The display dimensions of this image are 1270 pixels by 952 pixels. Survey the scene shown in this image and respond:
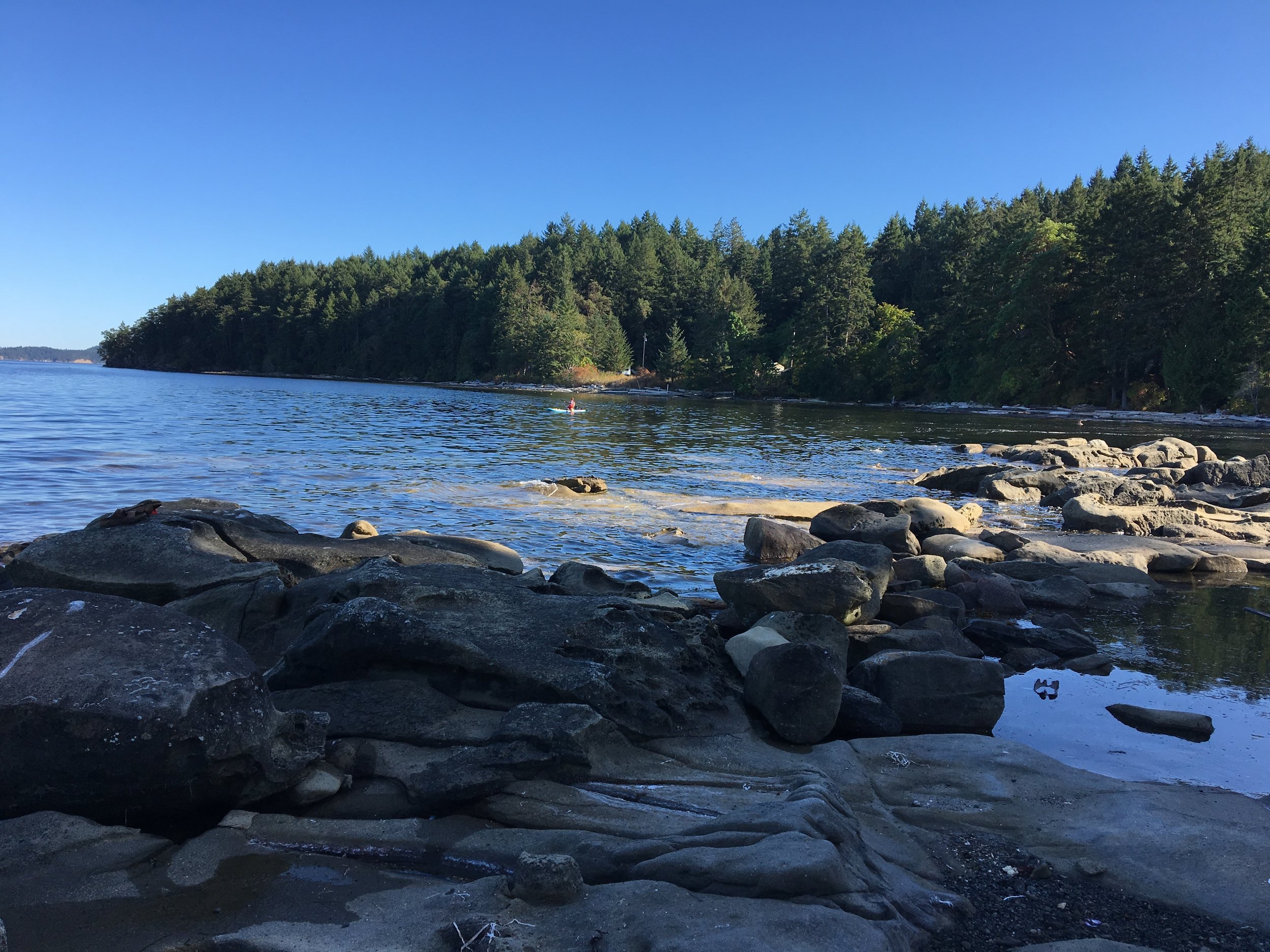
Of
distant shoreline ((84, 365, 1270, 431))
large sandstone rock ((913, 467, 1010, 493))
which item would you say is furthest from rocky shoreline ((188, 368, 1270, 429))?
large sandstone rock ((913, 467, 1010, 493))

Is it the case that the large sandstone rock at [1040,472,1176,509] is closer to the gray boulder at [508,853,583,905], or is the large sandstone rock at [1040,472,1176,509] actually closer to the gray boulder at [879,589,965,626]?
the gray boulder at [879,589,965,626]

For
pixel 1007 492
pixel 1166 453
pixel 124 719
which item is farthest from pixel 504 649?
pixel 1166 453

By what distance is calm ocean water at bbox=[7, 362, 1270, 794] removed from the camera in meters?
6.79

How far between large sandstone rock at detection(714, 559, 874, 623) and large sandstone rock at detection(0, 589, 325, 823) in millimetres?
4708

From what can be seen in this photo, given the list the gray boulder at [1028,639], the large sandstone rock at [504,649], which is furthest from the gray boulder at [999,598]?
the large sandstone rock at [504,649]

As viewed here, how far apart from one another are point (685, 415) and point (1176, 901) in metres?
53.1

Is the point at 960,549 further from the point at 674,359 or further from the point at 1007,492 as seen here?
the point at 674,359

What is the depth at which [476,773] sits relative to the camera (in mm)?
4020

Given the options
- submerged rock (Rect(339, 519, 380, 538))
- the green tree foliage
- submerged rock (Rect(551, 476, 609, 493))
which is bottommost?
submerged rock (Rect(551, 476, 609, 493))

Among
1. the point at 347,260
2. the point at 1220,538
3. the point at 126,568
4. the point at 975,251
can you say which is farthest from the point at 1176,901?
the point at 347,260

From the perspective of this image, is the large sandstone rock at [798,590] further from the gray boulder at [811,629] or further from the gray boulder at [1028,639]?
the gray boulder at [1028,639]

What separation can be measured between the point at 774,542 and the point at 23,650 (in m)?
9.69

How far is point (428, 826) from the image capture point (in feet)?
12.4

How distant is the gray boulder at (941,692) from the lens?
6.14 meters
